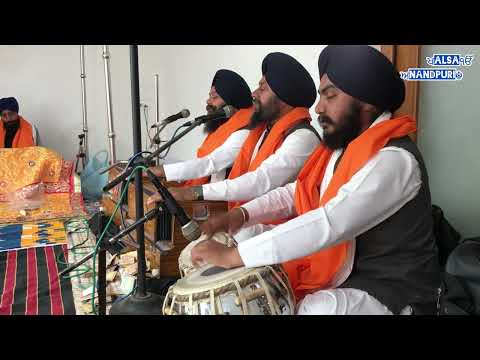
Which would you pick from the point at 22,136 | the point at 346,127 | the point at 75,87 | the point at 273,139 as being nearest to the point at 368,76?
the point at 346,127

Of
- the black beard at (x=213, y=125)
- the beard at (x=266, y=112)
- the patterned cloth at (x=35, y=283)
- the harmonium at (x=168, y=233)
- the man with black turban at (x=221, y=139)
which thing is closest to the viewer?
the patterned cloth at (x=35, y=283)

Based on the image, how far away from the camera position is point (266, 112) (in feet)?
9.46

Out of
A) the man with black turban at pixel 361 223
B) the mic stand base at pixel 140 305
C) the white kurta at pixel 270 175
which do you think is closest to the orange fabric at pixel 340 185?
the man with black turban at pixel 361 223

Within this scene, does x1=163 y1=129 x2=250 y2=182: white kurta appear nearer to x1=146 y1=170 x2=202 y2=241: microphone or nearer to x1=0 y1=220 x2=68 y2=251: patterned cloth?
x1=0 y1=220 x2=68 y2=251: patterned cloth

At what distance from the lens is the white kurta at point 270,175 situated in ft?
8.35

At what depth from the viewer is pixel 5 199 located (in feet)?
15.1

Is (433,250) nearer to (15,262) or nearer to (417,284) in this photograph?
(417,284)

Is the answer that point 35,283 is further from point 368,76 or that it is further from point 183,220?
point 368,76

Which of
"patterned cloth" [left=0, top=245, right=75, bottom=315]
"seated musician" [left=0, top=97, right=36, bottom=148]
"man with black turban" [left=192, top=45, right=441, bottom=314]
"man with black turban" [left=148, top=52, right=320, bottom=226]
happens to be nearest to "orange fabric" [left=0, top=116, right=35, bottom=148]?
"seated musician" [left=0, top=97, right=36, bottom=148]

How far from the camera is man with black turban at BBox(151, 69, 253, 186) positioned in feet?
9.77

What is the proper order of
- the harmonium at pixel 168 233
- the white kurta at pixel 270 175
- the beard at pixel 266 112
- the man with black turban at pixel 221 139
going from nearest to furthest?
1. the white kurta at pixel 270 175
2. the harmonium at pixel 168 233
3. the beard at pixel 266 112
4. the man with black turban at pixel 221 139

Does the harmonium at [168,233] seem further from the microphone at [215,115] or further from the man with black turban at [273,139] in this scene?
the microphone at [215,115]

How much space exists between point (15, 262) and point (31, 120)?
4075 mm

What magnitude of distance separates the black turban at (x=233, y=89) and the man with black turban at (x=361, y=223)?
1489mm
